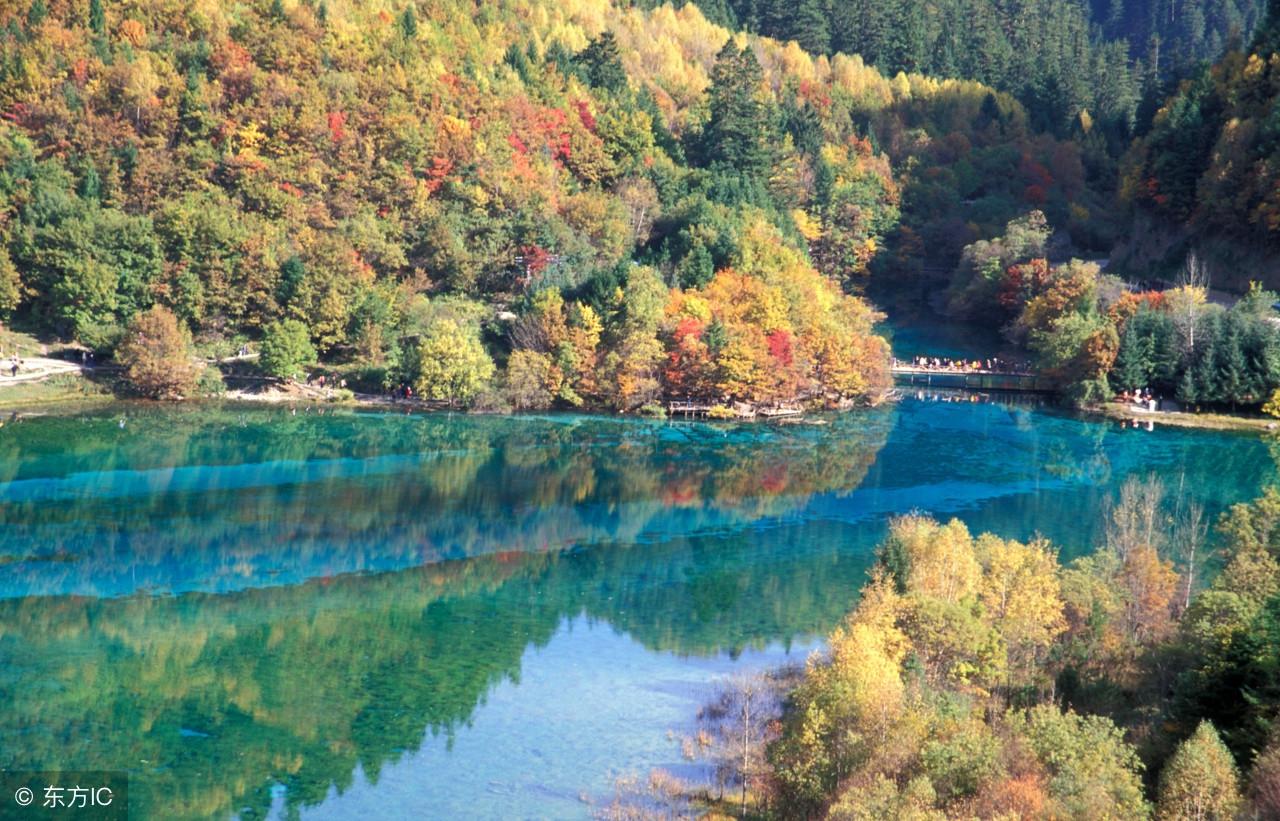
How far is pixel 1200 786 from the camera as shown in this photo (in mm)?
17266

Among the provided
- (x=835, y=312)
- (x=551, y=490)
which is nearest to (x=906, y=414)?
(x=835, y=312)

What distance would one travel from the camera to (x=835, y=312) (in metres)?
60.5

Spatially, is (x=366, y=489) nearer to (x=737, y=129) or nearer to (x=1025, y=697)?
(x=1025, y=697)

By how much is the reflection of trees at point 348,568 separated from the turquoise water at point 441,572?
0.33 feet

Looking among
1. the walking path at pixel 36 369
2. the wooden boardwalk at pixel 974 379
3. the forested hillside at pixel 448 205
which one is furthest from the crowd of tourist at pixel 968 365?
the walking path at pixel 36 369

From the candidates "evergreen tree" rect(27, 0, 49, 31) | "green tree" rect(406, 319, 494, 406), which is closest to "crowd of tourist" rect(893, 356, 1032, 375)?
"green tree" rect(406, 319, 494, 406)

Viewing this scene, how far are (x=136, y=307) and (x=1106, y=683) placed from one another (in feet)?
147

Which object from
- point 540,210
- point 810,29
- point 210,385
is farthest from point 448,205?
point 810,29

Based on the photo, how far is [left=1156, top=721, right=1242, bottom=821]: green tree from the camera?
17.1m

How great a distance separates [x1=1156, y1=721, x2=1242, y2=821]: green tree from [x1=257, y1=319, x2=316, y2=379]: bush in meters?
42.9

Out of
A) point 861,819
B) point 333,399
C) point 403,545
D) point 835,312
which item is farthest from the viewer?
point 835,312

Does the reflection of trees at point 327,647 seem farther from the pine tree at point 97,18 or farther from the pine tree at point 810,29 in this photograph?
the pine tree at point 810,29

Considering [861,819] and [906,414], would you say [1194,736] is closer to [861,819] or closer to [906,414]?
[861,819]

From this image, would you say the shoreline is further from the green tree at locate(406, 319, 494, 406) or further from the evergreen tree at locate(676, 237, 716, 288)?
the evergreen tree at locate(676, 237, 716, 288)
